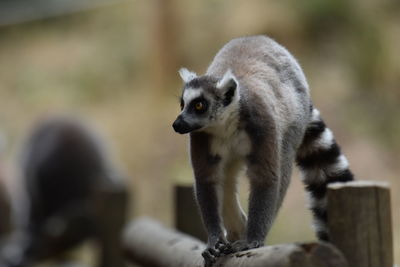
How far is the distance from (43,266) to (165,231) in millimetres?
5811

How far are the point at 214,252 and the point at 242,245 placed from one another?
4.4 inches

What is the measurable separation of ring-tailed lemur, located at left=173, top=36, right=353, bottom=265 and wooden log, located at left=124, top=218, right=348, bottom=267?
0.20m

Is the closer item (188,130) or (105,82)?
(188,130)

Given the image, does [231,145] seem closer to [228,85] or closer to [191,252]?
[228,85]

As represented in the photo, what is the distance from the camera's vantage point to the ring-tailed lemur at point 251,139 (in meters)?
3.15

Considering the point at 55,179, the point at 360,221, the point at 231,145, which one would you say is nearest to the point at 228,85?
the point at 231,145

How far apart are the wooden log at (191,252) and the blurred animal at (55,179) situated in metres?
4.63

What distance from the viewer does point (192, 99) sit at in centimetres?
316

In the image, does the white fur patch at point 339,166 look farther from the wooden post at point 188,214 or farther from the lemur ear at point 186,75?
the wooden post at point 188,214

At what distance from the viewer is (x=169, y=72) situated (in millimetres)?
12070

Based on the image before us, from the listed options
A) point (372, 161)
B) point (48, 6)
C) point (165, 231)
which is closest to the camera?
point (165, 231)

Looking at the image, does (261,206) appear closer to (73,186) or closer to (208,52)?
(73,186)

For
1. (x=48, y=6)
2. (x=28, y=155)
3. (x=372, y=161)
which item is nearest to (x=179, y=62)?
(x=28, y=155)

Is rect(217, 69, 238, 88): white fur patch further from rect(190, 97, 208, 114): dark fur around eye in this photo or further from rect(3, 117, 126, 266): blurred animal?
rect(3, 117, 126, 266): blurred animal
